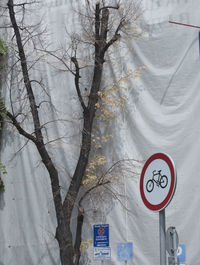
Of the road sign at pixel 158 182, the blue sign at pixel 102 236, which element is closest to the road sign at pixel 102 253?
the blue sign at pixel 102 236

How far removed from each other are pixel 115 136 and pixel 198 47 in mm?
2506

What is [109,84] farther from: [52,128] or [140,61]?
[52,128]

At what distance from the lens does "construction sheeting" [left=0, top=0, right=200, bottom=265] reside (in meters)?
10.6

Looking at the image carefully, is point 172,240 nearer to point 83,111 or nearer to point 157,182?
point 157,182

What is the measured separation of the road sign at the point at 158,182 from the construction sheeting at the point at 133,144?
19.2 feet

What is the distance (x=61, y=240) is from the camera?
10.1 metres

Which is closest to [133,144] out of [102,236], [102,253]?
[102,236]

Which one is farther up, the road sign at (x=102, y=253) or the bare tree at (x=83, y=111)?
the bare tree at (x=83, y=111)

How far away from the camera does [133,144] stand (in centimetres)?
1134

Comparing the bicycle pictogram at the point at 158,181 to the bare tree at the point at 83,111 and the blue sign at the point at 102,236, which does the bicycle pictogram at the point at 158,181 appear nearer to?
the blue sign at the point at 102,236

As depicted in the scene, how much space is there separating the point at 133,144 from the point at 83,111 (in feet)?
4.27

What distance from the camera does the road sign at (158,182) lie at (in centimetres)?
430

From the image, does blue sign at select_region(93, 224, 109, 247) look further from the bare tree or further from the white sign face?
the white sign face

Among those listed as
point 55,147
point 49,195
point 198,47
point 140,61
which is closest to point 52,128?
point 55,147
